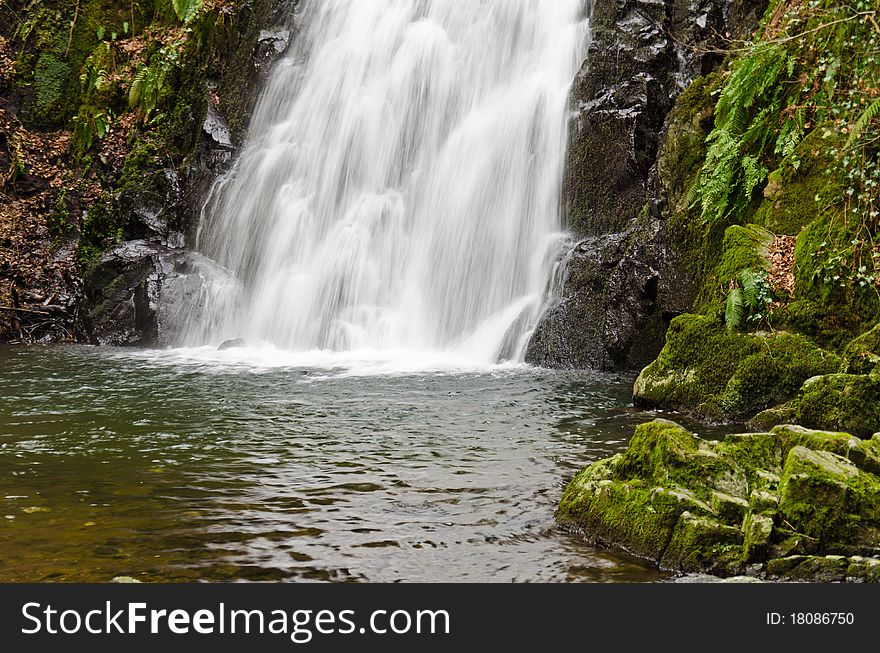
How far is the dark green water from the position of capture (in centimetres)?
501

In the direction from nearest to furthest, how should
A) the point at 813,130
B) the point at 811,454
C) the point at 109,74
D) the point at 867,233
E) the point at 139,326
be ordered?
the point at 811,454 → the point at 867,233 → the point at 813,130 → the point at 139,326 → the point at 109,74

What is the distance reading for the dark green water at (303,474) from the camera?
5012 millimetres

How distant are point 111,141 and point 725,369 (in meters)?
17.0

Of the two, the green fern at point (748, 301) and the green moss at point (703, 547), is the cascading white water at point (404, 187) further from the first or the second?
the green moss at point (703, 547)

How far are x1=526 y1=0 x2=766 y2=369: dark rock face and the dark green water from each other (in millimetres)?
1060

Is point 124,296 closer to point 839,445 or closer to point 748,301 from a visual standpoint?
point 748,301

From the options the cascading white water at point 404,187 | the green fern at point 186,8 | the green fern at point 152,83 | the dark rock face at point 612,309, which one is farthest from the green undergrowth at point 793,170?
the green fern at point 186,8

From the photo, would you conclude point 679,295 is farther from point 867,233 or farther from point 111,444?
point 111,444

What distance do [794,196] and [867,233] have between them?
171 centimetres

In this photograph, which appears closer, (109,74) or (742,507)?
(742,507)

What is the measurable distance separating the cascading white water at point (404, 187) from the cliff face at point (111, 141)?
3.54 feet

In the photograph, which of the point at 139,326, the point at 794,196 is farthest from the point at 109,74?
the point at 794,196
